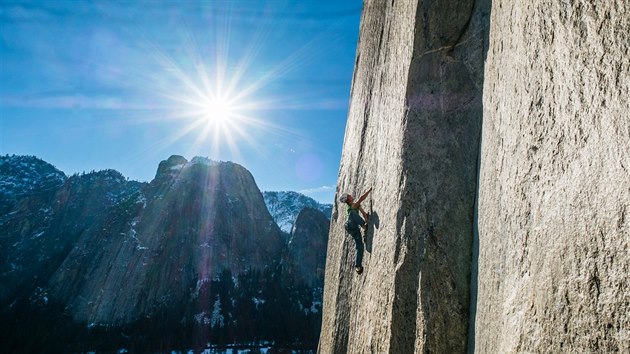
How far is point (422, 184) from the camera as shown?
26.2 feet

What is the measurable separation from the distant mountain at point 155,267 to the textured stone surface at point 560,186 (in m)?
110

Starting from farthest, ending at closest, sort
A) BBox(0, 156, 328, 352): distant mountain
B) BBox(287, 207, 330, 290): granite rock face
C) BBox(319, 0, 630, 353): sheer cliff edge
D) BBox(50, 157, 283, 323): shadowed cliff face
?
BBox(287, 207, 330, 290): granite rock face < BBox(50, 157, 283, 323): shadowed cliff face < BBox(0, 156, 328, 352): distant mountain < BBox(319, 0, 630, 353): sheer cliff edge

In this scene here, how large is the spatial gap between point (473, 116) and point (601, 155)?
14.6 feet

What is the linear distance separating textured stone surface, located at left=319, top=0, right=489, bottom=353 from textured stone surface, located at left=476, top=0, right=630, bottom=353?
3.70ft

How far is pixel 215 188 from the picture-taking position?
163m

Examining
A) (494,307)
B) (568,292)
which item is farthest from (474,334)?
(568,292)

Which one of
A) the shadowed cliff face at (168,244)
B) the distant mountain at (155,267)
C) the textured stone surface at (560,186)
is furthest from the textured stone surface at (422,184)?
the shadowed cliff face at (168,244)

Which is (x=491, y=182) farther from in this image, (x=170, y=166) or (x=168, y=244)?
(x=170, y=166)

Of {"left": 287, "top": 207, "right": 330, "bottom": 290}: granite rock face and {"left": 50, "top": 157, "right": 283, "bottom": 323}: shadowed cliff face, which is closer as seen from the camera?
{"left": 50, "top": 157, "right": 283, "bottom": 323}: shadowed cliff face

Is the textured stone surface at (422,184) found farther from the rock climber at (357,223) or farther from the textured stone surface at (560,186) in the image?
the textured stone surface at (560,186)

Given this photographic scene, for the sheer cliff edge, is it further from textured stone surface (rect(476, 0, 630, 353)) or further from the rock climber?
the rock climber

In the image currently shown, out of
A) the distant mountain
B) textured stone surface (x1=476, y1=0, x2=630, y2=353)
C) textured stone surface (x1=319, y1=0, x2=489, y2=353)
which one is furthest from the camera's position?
the distant mountain

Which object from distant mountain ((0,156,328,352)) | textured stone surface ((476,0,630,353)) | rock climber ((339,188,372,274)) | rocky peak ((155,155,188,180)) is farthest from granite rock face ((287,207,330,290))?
textured stone surface ((476,0,630,353))

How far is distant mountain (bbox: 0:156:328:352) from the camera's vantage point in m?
116
